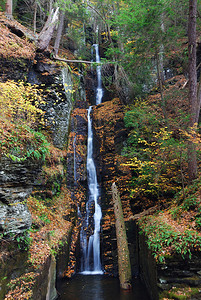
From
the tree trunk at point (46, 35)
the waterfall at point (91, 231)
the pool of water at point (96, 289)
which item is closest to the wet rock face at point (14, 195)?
the pool of water at point (96, 289)

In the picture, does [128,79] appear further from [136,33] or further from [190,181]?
[190,181]

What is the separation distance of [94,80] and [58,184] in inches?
536

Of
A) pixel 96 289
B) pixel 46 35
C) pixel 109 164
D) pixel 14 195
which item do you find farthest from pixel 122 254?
pixel 46 35

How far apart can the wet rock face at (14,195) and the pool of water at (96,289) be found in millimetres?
3921

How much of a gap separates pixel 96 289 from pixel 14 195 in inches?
209

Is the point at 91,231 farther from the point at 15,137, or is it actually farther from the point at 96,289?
the point at 15,137

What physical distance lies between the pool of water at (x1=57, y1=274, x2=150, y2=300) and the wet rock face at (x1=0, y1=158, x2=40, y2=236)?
3.92 meters

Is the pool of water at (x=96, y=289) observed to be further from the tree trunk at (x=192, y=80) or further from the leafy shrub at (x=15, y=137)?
the leafy shrub at (x=15, y=137)

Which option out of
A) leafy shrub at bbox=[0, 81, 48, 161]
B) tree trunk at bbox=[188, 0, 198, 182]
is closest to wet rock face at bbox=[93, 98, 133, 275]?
tree trunk at bbox=[188, 0, 198, 182]

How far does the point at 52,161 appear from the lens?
962 cm

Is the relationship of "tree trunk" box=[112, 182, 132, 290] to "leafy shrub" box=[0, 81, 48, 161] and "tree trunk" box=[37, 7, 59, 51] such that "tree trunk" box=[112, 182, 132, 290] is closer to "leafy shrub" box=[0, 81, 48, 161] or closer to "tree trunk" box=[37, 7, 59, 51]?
"leafy shrub" box=[0, 81, 48, 161]

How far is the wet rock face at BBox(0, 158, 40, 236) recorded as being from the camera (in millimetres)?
4328

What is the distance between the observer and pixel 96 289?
23.8ft

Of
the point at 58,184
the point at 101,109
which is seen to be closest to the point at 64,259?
the point at 58,184
